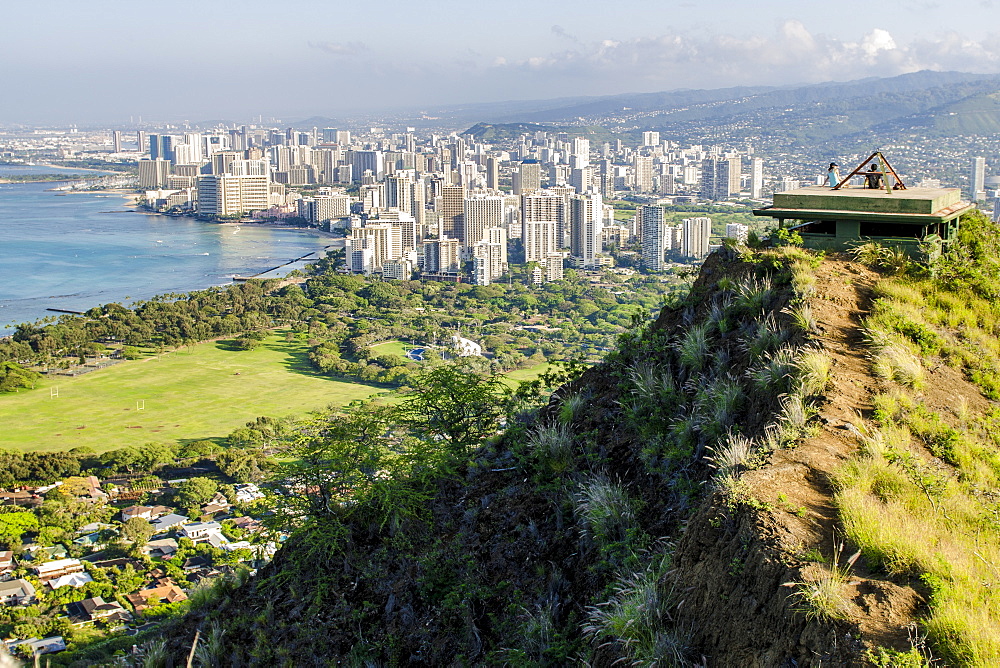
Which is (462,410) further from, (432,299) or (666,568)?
(432,299)

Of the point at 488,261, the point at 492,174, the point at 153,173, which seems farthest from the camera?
the point at 153,173

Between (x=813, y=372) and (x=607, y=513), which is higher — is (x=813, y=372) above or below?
above

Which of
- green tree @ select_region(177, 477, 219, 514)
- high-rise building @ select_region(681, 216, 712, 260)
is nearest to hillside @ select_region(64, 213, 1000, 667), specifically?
green tree @ select_region(177, 477, 219, 514)

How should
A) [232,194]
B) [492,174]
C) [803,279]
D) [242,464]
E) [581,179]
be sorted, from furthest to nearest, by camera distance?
[581,179] → [492,174] → [232,194] → [242,464] → [803,279]

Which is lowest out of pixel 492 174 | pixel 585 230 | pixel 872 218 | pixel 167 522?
pixel 167 522

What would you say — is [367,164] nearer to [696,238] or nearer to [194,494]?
[696,238]

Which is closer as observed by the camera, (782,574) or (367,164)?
(782,574)

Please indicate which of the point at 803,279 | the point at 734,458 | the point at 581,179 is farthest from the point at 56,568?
the point at 581,179
